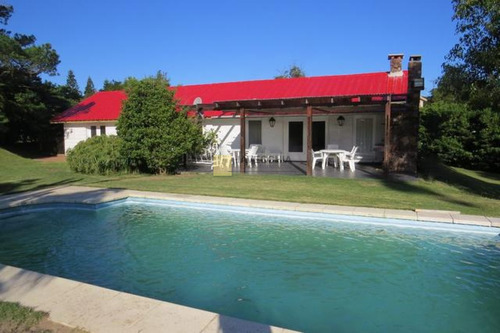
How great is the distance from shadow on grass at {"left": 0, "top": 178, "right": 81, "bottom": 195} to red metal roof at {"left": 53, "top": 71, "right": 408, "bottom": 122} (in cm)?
779

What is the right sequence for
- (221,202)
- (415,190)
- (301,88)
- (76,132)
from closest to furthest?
(221,202), (415,190), (301,88), (76,132)

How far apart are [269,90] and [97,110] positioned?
12.4m

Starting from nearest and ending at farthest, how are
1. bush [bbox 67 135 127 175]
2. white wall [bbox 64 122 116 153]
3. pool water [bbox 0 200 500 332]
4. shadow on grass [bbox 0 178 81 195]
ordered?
1. pool water [bbox 0 200 500 332]
2. shadow on grass [bbox 0 178 81 195]
3. bush [bbox 67 135 127 175]
4. white wall [bbox 64 122 116 153]

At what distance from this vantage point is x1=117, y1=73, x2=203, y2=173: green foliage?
47.4ft

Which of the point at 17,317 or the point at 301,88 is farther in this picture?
the point at 301,88

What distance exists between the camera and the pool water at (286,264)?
4406 millimetres

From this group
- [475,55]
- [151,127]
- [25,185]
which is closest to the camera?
[475,55]

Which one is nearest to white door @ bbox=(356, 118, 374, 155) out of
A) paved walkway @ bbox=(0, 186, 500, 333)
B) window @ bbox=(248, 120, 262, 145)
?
window @ bbox=(248, 120, 262, 145)

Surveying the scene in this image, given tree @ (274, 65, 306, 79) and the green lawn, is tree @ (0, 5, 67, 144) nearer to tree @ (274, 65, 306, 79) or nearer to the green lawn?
the green lawn

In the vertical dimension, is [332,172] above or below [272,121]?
below

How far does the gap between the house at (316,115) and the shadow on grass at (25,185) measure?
20.8 ft

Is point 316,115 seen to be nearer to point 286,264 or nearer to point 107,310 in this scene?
point 286,264

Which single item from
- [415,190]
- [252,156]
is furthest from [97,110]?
[415,190]

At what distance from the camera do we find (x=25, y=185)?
1219cm
